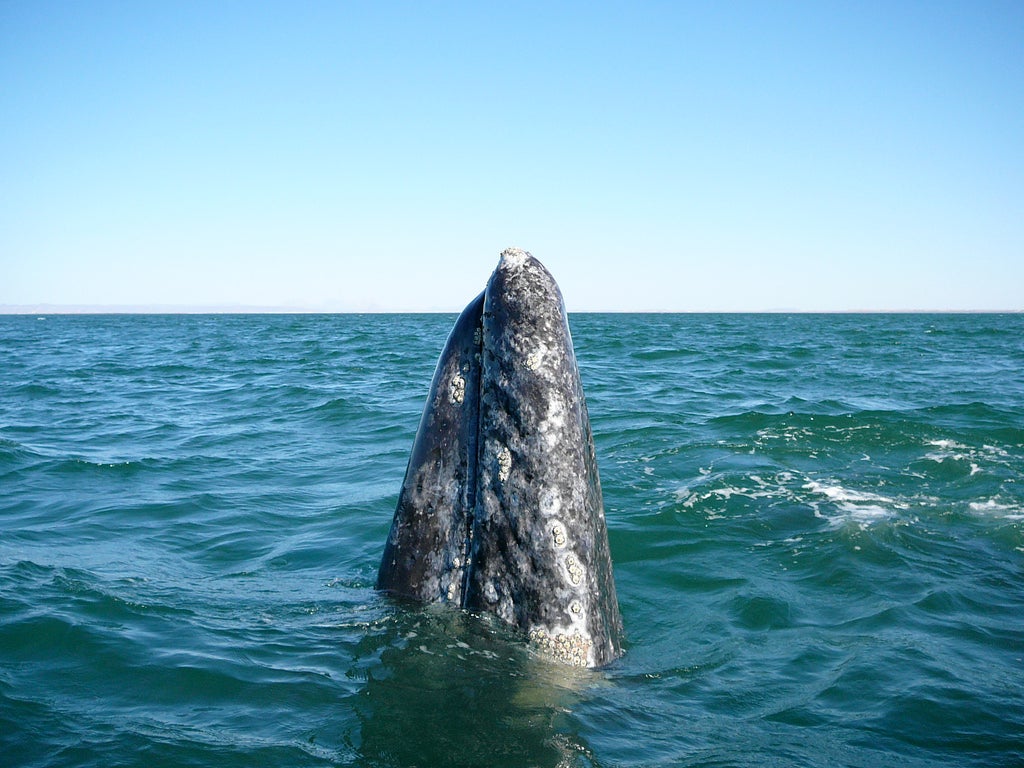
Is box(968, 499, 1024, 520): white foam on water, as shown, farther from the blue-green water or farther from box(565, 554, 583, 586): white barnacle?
box(565, 554, 583, 586): white barnacle

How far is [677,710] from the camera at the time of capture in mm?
3895

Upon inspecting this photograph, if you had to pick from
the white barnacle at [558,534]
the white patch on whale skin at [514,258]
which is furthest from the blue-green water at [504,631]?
the white patch on whale skin at [514,258]

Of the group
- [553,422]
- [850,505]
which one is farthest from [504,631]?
[850,505]

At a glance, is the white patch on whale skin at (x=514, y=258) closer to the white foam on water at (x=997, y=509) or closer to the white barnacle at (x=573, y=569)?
the white barnacle at (x=573, y=569)

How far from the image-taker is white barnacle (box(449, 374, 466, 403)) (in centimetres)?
417

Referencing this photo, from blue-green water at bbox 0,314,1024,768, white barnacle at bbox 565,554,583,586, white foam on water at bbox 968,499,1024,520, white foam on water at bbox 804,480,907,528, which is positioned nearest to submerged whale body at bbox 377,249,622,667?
white barnacle at bbox 565,554,583,586

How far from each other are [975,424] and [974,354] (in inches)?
711

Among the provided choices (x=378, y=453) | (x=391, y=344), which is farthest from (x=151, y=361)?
(x=378, y=453)

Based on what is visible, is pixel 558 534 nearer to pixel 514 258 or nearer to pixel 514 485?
pixel 514 485

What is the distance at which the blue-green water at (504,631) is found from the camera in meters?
3.53

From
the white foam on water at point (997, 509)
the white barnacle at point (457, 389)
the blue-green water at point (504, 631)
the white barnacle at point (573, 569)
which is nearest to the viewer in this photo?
the blue-green water at point (504, 631)

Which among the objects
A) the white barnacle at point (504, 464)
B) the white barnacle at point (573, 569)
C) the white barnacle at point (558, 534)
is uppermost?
the white barnacle at point (504, 464)

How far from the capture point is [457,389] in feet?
13.7

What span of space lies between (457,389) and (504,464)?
0.48 m
